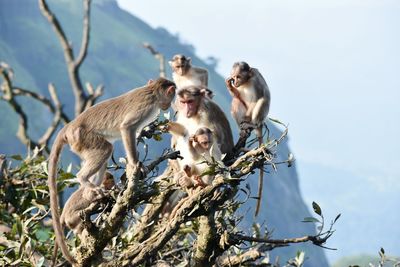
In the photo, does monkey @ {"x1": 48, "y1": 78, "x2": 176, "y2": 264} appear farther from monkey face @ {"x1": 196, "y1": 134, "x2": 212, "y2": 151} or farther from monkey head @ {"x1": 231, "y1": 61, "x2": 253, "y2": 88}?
monkey head @ {"x1": 231, "y1": 61, "x2": 253, "y2": 88}

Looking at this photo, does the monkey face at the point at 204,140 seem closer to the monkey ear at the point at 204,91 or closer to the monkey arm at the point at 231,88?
the monkey ear at the point at 204,91

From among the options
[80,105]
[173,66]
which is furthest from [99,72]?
[173,66]

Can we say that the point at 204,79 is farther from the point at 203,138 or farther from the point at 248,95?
the point at 203,138

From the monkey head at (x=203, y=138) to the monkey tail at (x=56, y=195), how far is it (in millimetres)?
902

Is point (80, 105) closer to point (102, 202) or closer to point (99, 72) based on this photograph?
point (102, 202)

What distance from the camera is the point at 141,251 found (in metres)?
4.12

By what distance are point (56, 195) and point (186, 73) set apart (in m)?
3.23

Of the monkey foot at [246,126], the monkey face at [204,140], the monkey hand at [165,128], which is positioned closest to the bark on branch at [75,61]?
the monkey foot at [246,126]

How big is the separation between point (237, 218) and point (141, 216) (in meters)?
0.72

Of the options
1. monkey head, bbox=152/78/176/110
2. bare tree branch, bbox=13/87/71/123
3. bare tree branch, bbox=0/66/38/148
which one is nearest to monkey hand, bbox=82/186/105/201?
monkey head, bbox=152/78/176/110

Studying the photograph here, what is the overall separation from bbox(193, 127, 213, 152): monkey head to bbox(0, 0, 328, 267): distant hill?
174 feet

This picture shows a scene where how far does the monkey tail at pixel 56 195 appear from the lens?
4.05 metres

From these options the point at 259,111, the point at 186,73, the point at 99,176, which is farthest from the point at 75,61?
the point at 99,176

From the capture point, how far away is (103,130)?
5.10m
